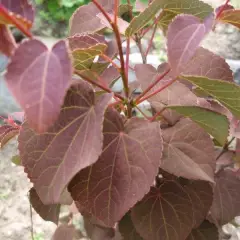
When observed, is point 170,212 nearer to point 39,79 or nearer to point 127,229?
point 127,229

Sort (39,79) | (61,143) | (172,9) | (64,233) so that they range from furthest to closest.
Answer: (64,233)
(172,9)
(61,143)
(39,79)

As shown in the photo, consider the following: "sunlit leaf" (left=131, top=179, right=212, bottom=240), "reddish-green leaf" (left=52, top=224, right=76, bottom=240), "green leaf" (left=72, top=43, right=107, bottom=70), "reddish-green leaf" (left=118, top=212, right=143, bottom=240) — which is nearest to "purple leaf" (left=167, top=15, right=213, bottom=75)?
"green leaf" (left=72, top=43, right=107, bottom=70)

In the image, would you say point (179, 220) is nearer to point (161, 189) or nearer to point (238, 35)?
point (161, 189)

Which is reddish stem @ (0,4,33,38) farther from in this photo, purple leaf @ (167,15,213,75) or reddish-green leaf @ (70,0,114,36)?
reddish-green leaf @ (70,0,114,36)

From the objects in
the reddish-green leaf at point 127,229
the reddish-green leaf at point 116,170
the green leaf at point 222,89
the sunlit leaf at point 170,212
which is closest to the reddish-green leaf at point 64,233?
the reddish-green leaf at point 127,229

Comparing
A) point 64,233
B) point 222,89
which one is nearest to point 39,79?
point 222,89

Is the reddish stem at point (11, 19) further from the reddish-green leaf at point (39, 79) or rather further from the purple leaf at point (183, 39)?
the purple leaf at point (183, 39)

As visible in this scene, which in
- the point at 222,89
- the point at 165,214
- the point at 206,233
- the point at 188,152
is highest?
the point at 222,89
